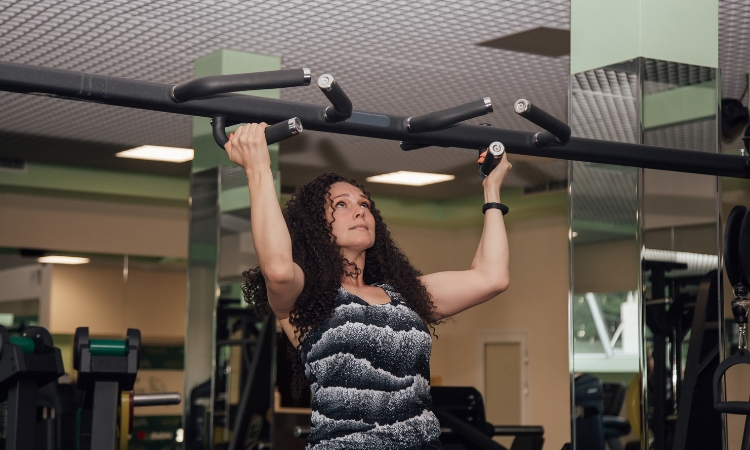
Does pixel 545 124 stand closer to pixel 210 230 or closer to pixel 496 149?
pixel 496 149

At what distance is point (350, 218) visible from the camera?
216cm

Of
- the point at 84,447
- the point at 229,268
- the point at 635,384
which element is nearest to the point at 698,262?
the point at 635,384

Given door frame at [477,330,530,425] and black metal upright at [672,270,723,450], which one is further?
door frame at [477,330,530,425]

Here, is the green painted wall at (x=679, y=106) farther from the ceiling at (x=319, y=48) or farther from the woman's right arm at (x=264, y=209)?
the woman's right arm at (x=264, y=209)

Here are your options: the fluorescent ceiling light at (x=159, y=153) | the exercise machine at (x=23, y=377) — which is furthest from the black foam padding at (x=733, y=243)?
the fluorescent ceiling light at (x=159, y=153)

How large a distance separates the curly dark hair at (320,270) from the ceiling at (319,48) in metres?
1.61

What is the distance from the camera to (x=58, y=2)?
147 inches

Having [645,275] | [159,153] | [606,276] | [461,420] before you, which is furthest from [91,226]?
[645,275]

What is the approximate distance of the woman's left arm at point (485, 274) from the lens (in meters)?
2.13

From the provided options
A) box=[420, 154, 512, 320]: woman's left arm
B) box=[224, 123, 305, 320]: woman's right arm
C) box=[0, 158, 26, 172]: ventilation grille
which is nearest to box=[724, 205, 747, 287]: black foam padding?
box=[420, 154, 512, 320]: woman's left arm

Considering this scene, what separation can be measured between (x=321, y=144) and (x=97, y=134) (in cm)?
149

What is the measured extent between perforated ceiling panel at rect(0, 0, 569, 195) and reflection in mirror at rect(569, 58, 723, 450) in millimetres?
1040

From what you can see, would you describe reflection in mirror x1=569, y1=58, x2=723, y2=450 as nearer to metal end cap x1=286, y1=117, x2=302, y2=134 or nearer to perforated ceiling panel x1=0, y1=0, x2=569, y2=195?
perforated ceiling panel x1=0, y1=0, x2=569, y2=195

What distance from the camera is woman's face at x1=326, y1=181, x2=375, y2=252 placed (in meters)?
2.14
